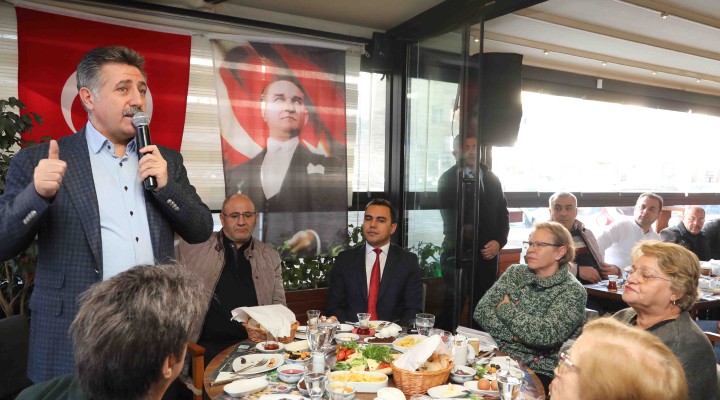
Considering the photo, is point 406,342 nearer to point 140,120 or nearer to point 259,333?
point 259,333

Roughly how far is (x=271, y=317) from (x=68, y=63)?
2.37m

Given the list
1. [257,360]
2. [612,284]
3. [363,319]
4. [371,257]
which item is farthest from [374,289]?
[612,284]

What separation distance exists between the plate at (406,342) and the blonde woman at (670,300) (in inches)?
34.6

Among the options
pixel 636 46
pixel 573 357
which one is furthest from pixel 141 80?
pixel 636 46

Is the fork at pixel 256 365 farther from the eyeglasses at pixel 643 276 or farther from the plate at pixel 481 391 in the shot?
the eyeglasses at pixel 643 276

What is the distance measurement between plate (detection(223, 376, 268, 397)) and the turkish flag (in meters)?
2.17

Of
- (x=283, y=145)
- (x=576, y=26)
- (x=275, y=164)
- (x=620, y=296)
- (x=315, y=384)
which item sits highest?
(x=576, y=26)

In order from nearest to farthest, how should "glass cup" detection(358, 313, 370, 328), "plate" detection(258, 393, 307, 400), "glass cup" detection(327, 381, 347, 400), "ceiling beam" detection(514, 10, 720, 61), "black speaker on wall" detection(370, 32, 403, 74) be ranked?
"glass cup" detection(327, 381, 347, 400), "plate" detection(258, 393, 307, 400), "glass cup" detection(358, 313, 370, 328), "ceiling beam" detection(514, 10, 720, 61), "black speaker on wall" detection(370, 32, 403, 74)

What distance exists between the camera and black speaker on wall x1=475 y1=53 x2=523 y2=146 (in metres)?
4.77

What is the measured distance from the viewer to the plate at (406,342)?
7.20 feet

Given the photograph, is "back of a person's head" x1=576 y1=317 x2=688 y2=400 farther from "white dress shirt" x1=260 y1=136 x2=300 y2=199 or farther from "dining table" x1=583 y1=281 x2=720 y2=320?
"white dress shirt" x1=260 y1=136 x2=300 y2=199

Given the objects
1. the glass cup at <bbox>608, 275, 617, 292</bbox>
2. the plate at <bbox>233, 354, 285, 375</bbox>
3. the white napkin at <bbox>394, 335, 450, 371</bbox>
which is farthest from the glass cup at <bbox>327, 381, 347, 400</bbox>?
the glass cup at <bbox>608, 275, 617, 292</bbox>

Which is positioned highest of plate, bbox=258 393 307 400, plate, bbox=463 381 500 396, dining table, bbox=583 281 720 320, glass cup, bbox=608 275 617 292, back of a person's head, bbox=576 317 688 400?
back of a person's head, bbox=576 317 688 400

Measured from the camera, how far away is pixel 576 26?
463 centimetres
